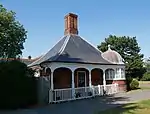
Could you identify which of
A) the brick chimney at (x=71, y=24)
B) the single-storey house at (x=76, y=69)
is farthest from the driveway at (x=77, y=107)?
the brick chimney at (x=71, y=24)

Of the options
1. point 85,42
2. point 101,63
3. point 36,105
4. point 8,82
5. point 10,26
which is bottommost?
point 36,105

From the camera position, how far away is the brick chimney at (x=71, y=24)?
29.3 m

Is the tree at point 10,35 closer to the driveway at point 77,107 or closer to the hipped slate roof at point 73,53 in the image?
the hipped slate roof at point 73,53

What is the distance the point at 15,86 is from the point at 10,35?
507 inches

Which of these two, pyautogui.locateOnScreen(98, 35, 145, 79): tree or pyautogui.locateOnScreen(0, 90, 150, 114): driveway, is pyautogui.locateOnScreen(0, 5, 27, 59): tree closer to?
pyautogui.locateOnScreen(0, 90, 150, 114): driveway

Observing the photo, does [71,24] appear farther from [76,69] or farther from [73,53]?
[76,69]

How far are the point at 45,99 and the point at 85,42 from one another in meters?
11.2

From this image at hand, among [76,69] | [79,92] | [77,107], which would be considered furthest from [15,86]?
[76,69]

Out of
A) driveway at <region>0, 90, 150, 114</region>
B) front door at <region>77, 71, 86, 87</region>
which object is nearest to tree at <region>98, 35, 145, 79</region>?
front door at <region>77, 71, 86, 87</region>

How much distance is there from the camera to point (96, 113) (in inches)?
557

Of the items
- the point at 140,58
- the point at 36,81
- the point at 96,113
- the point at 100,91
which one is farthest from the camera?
the point at 140,58

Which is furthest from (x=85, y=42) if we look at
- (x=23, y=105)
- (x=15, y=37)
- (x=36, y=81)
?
(x=23, y=105)

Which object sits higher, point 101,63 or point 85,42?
point 85,42

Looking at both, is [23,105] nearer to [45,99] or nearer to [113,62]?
[45,99]
